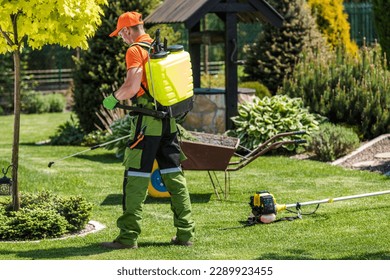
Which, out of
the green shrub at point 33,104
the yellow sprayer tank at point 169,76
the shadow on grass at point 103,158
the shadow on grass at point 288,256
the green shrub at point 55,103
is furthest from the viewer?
the green shrub at point 55,103

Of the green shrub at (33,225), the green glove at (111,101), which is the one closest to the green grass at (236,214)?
the green shrub at (33,225)

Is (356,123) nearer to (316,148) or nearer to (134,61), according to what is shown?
(316,148)

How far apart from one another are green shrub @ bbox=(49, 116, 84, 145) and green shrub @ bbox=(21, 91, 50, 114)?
26.4 ft

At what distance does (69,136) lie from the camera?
18156mm

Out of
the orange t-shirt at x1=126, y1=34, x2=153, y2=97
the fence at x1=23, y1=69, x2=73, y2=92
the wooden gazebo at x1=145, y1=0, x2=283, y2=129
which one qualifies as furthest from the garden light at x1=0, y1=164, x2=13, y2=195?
the fence at x1=23, y1=69, x2=73, y2=92

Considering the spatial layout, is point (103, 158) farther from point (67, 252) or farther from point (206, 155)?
point (67, 252)

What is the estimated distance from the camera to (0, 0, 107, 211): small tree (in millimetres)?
9305

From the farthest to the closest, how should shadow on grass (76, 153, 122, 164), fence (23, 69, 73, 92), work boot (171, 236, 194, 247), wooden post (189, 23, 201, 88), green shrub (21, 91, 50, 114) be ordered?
fence (23, 69, 73, 92) < green shrub (21, 91, 50, 114) < wooden post (189, 23, 201, 88) < shadow on grass (76, 153, 122, 164) < work boot (171, 236, 194, 247)

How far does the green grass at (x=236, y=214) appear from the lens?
8773mm

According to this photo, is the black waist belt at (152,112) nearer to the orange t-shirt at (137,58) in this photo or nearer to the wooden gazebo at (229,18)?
the orange t-shirt at (137,58)

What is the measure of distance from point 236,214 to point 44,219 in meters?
2.32

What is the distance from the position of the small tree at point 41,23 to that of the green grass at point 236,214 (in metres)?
1.48

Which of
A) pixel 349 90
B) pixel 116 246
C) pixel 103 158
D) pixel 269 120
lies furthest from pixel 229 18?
pixel 116 246

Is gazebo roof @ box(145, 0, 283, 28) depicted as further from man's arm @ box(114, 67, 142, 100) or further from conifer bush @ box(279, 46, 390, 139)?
man's arm @ box(114, 67, 142, 100)
